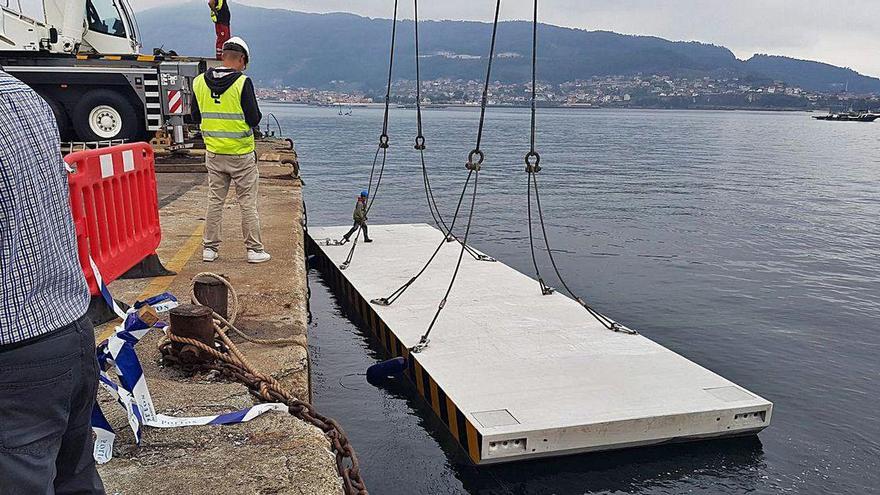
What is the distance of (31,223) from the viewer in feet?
6.64

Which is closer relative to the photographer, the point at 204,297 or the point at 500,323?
the point at 204,297

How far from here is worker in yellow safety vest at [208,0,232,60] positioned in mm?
19344

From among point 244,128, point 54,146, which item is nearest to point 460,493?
point 244,128

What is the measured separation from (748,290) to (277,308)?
391 inches

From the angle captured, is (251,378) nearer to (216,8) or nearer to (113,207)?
(113,207)

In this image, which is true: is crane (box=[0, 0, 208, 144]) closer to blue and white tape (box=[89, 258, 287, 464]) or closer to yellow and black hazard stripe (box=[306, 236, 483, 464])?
yellow and black hazard stripe (box=[306, 236, 483, 464])

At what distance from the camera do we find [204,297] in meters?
4.91

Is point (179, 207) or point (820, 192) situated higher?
point (179, 207)

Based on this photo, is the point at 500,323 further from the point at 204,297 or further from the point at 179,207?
the point at 179,207

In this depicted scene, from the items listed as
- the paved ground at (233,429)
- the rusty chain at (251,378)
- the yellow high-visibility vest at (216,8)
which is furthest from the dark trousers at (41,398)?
Answer: the yellow high-visibility vest at (216,8)

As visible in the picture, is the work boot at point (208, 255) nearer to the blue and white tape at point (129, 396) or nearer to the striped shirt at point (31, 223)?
the blue and white tape at point (129, 396)

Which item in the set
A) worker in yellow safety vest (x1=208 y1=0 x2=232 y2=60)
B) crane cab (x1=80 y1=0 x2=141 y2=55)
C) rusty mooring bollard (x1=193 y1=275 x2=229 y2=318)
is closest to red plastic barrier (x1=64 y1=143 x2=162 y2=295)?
rusty mooring bollard (x1=193 y1=275 x2=229 y2=318)

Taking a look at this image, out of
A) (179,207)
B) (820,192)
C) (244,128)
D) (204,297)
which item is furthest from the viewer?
(820,192)

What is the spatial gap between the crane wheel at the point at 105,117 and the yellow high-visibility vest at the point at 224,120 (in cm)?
821
